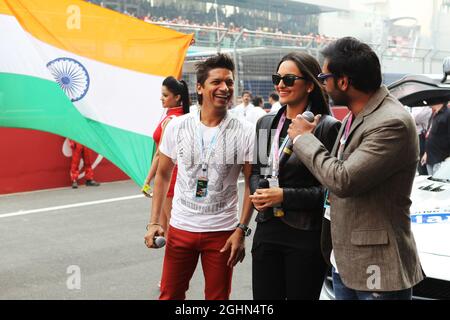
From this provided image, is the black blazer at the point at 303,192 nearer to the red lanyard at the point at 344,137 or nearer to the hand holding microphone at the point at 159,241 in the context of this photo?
the red lanyard at the point at 344,137

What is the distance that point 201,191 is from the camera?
131 inches

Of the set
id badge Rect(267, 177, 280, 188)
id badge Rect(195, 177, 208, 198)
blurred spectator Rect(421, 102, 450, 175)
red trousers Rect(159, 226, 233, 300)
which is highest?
id badge Rect(267, 177, 280, 188)

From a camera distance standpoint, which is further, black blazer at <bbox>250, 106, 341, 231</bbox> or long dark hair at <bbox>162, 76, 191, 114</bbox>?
long dark hair at <bbox>162, 76, 191, 114</bbox>

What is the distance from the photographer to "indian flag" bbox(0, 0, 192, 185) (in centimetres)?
446

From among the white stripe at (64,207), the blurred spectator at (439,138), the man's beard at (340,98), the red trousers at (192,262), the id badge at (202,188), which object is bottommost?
the white stripe at (64,207)

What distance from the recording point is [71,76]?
4516mm

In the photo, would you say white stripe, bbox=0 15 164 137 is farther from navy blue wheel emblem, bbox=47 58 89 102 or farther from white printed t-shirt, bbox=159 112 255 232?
white printed t-shirt, bbox=159 112 255 232

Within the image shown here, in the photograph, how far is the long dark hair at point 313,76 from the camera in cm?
307

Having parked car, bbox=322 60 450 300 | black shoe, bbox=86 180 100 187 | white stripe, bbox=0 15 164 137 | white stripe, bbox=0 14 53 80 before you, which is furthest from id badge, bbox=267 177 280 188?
black shoe, bbox=86 180 100 187

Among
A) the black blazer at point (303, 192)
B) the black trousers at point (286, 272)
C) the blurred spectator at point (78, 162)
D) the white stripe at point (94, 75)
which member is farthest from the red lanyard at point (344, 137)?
the blurred spectator at point (78, 162)

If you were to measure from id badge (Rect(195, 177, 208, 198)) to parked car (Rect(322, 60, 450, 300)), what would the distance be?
98 centimetres

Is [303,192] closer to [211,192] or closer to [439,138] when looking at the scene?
[211,192]

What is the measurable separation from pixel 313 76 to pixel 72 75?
211cm

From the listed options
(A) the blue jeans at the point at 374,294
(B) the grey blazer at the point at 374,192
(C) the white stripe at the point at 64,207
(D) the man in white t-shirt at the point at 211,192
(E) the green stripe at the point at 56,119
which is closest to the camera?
(B) the grey blazer at the point at 374,192
